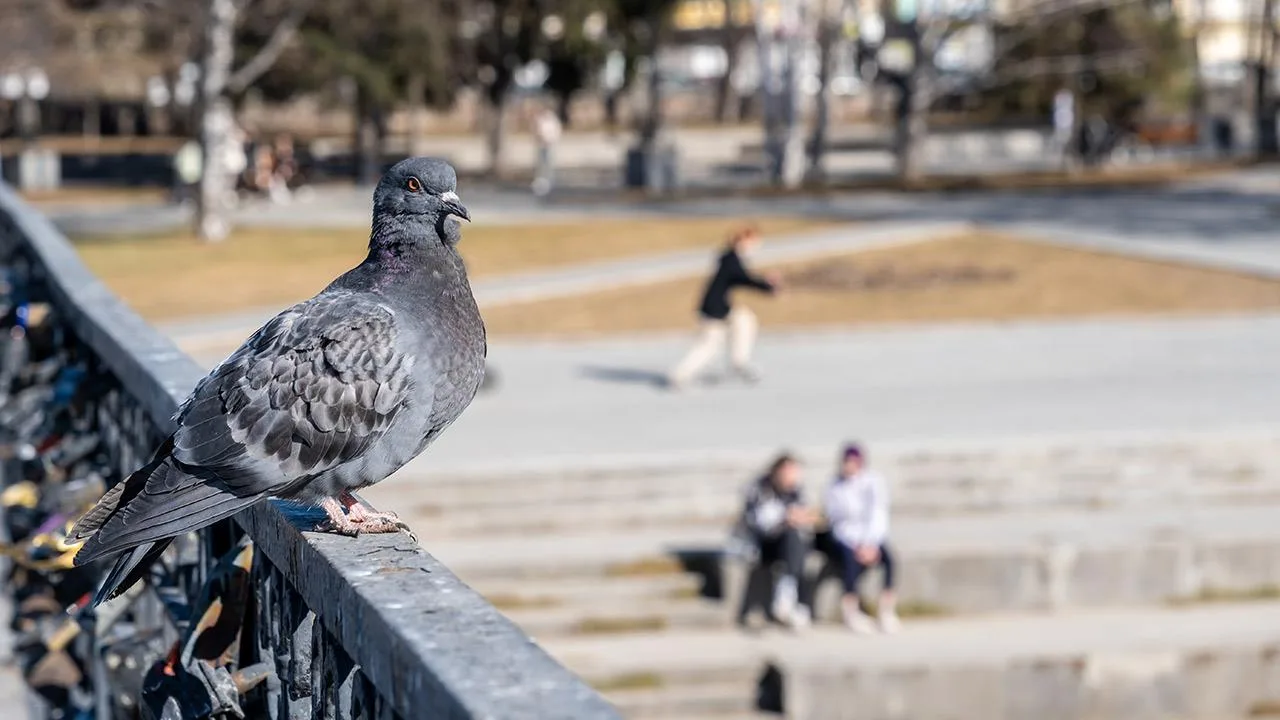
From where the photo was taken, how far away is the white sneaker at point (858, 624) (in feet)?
45.4

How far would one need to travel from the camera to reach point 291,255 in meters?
29.4

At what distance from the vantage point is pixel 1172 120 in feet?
198

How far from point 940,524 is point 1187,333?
771 cm

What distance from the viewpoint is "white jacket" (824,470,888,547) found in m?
13.6

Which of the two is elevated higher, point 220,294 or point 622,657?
point 220,294

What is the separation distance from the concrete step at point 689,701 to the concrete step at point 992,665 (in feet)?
0.31

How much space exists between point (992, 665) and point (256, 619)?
31.7ft

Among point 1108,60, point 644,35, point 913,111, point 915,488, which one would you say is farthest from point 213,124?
point 1108,60

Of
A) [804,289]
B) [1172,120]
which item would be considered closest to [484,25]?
[804,289]

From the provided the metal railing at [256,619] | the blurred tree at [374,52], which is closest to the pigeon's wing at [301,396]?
the metal railing at [256,619]

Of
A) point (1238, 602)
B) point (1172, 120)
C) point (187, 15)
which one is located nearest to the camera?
point (1238, 602)

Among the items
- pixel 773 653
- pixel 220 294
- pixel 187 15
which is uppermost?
pixel 187 15

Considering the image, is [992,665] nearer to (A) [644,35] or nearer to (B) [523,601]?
(B) [523,601]

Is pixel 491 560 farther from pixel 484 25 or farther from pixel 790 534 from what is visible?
pixel 484 25
